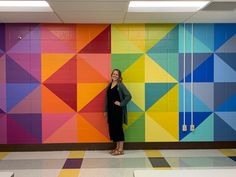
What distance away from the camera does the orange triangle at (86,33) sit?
7035 mm

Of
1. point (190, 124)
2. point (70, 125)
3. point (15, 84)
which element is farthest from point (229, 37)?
point (15, 84)

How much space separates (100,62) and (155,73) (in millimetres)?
1131

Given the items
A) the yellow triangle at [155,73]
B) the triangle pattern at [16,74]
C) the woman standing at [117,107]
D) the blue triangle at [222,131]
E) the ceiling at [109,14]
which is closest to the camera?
the ceiling at [109,14]

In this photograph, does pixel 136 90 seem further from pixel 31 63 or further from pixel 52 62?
pixel 31 63

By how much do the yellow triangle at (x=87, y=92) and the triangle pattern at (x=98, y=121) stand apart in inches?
9.5

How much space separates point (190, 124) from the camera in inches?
283

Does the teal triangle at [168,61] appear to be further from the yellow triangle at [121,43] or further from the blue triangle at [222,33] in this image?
the blue triangle at [222,33]

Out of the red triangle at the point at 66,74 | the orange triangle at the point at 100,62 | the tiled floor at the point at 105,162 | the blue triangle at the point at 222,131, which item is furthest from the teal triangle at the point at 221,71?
the red triangle at the point at 66,74

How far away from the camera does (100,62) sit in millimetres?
7074

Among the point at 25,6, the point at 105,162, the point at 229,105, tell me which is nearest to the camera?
the point at 25,6

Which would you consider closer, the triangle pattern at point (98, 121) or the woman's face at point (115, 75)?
the woman's face at point (115, 75)

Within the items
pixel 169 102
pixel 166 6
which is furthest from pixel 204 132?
pixel 166 6

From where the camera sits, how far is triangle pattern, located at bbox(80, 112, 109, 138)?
23.3 feet

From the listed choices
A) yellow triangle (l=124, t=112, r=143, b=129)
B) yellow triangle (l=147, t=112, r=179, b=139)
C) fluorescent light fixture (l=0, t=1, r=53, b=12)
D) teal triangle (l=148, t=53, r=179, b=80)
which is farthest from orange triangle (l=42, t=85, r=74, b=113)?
teal triangle (l=148, t=53, r=179, b=80)
